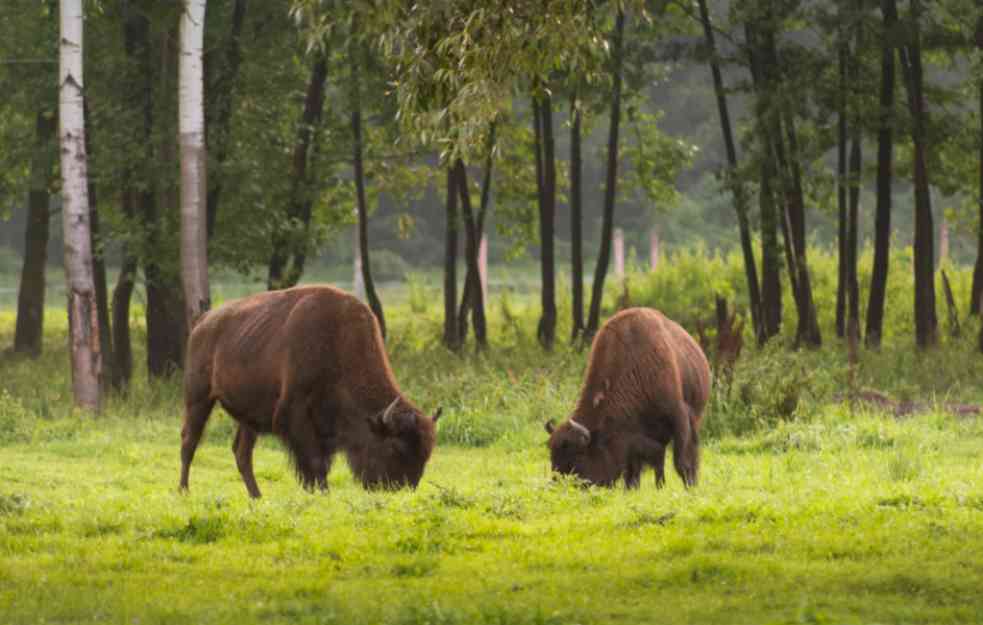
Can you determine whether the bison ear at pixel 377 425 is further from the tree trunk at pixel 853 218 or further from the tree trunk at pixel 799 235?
the tree trunk at pixel 799 235

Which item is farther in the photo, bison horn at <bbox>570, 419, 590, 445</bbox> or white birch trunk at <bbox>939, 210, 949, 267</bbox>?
white birch trunk at <bbox>939, 210, 949, 267</bbox>

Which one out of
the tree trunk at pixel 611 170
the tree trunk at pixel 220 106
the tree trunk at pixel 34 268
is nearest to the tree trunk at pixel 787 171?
the tree trunk at pixel 611 170

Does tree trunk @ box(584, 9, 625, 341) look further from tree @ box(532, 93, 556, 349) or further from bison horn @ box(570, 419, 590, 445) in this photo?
bison horn @ box(570, 419, 590, 445)

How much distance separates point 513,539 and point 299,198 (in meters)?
16.8

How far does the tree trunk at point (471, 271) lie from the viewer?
103 feet

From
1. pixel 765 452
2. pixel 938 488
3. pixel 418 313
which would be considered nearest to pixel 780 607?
pixel 938 488

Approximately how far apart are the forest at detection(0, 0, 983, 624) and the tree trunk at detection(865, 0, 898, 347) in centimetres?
8

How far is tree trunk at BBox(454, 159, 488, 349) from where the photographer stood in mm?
31327

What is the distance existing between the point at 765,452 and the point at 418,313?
27.0 metres

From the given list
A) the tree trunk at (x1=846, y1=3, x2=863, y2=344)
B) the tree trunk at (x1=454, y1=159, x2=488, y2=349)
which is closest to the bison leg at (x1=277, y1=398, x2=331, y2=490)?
the tree trunk at (x1=846, y1=3, x2=863, y2=344)

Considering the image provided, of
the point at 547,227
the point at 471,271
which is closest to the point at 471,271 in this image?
the point at 471,271

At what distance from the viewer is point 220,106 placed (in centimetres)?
2678

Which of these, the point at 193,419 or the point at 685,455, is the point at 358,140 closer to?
the point at 193,419

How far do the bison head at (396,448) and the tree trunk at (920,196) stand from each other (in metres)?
14.9
